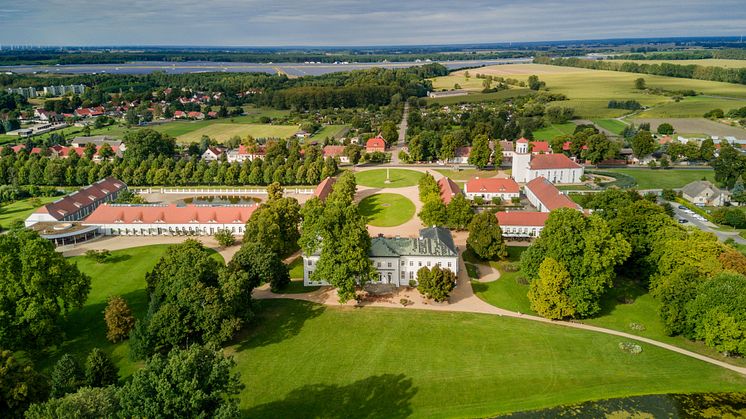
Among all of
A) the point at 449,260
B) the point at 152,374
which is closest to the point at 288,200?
the point at 449,260

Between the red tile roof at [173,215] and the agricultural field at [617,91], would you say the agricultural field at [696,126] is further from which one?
the red tile roof at [173,215]

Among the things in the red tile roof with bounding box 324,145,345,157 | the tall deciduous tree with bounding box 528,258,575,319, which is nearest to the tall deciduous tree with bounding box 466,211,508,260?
the tall deciduous tree with bounding box 528,258,575,319

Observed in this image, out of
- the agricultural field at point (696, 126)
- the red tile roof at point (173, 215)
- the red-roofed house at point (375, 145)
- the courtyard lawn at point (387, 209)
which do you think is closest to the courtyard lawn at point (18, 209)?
the red tile roof at point (173, 215)

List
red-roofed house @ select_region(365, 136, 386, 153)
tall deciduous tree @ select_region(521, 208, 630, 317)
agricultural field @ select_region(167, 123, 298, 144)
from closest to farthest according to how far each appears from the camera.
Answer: tall deciduous tree @ select_region(521, 208, 630, 317)
red-roofed house @ select_region(365, 136, 386, 153)
agricultural field @ select_region(167, 123, 298, 144)

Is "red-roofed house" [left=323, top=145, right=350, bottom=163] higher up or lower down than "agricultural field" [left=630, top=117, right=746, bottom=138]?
lower down

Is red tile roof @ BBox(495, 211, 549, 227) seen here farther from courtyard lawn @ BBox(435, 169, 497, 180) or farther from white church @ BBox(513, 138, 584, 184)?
courtyard lawn @ BBox(435, 169, 497, 180)

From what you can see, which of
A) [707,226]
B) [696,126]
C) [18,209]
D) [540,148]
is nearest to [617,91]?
[696,126]
